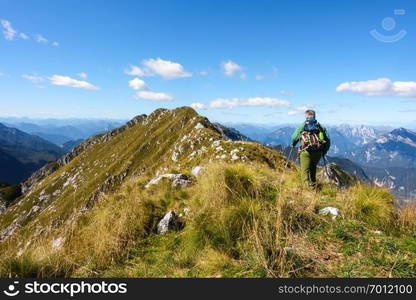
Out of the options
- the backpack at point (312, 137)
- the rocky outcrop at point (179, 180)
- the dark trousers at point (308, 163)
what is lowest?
the rocky outcrop at point (179, 180)

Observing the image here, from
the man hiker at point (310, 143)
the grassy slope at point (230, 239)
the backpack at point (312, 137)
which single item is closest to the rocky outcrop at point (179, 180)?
the grassy slope at point (230, 239)

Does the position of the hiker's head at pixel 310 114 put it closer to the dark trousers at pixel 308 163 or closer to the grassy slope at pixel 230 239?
the dark trousers at pixel 308 163

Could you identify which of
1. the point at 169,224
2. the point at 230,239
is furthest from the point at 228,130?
the point at 230,239

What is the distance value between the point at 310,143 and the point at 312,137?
289mm

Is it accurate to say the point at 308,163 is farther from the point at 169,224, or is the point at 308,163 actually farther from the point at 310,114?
the point at 169,224

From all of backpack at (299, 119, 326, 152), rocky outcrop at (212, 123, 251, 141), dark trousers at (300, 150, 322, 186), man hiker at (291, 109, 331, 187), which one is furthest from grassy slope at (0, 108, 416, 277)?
rocky outcrop at (212, 123, 251, 141)

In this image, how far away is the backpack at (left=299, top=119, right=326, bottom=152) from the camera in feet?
35.2

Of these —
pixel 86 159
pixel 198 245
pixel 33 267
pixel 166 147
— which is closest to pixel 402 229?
pixel 198 245

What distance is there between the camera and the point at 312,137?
10883 millimetres

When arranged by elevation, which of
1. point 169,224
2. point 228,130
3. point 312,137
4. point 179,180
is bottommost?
point 169,224

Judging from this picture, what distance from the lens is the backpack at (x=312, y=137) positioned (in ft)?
35.2

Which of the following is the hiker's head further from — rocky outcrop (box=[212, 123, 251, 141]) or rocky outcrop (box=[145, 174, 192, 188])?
rocky outcrop (box=[145, 174, 192, 188])

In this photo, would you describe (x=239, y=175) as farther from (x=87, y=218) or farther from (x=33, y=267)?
(x=33, y=267)

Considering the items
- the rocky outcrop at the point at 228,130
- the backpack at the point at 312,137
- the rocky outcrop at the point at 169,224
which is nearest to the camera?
the rocky outcrop at the point at 169,224
